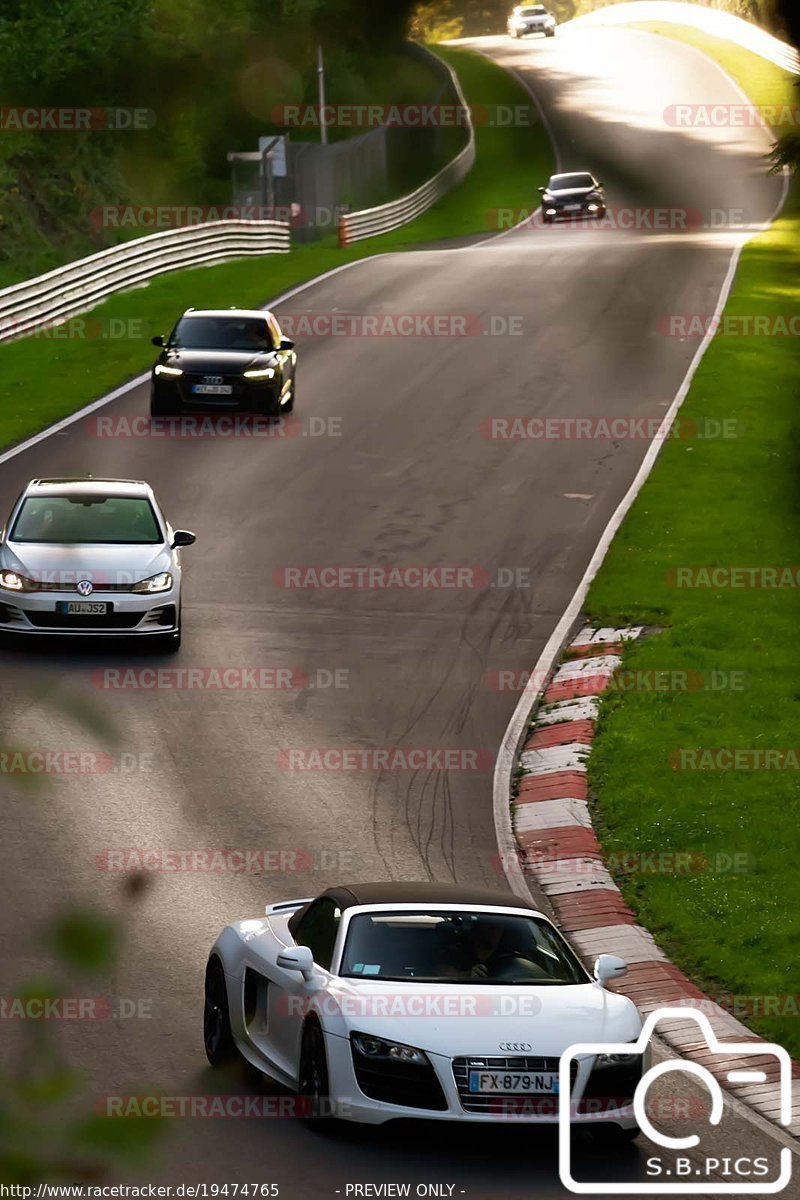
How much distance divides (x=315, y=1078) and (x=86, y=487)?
12801 mm

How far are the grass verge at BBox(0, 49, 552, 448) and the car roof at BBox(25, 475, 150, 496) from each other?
8736 mm

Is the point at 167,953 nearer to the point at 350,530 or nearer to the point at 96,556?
the point at 96,556

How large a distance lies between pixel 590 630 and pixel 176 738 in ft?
19.1

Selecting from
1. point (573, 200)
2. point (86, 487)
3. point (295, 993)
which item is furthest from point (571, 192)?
point (295, 993)

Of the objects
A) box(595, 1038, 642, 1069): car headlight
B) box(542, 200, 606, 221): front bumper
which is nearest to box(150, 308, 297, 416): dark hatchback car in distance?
box(595, 1038, 642, 1069): car headlight

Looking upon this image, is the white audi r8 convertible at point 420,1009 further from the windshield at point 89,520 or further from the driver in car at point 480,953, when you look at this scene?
the windshield at point 89,520

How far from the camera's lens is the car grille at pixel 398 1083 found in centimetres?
821

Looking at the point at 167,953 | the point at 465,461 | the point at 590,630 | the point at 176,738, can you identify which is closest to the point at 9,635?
the point at 176,738

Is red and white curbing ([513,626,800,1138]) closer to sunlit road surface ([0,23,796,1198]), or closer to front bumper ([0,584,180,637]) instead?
sunlit road surface ([0,23,796,1198])

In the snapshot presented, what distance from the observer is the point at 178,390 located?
29844mm

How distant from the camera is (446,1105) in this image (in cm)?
819

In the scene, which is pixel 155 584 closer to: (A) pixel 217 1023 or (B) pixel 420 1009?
(A) pixel 217 1023

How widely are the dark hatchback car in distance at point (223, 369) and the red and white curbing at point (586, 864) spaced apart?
11.3 meters

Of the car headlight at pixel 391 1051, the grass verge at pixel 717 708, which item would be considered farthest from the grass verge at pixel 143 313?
the car headlight at pixel 391 1051
